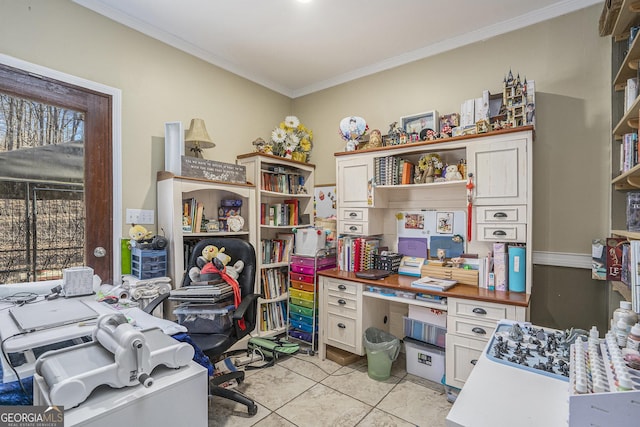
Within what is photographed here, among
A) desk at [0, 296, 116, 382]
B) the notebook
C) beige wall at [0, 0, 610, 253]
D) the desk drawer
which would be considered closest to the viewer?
desk at [0, 296, 116, 382]

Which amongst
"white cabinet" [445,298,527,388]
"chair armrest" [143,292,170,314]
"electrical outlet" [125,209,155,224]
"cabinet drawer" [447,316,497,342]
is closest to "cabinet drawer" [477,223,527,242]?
"white cabinet" [445,298,527,388]

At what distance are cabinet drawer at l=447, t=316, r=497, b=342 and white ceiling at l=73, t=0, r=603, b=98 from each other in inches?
87.9

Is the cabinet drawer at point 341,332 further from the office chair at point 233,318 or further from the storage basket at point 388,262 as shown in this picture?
the office chair at point 233,318

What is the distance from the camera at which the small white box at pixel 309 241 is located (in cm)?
297

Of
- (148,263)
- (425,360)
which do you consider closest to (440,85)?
(425,360)

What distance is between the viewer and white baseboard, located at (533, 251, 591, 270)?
87.0 inches

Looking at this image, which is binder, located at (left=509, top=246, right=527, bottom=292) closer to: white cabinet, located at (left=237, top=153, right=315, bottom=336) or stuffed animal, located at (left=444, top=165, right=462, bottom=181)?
stuffed animal, located at (left=444, top=165, right=462, bottom=181)

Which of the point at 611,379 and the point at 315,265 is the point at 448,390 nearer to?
the point at 315,265

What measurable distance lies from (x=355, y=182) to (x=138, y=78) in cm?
197

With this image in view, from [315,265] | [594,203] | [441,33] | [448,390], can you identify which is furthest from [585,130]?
[315,265]

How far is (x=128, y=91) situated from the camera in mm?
2453

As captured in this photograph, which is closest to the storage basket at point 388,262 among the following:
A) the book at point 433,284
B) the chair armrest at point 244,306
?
the book at point 433,284

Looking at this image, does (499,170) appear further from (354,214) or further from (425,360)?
(425,360)

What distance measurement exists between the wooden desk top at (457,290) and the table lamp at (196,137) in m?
1.54
